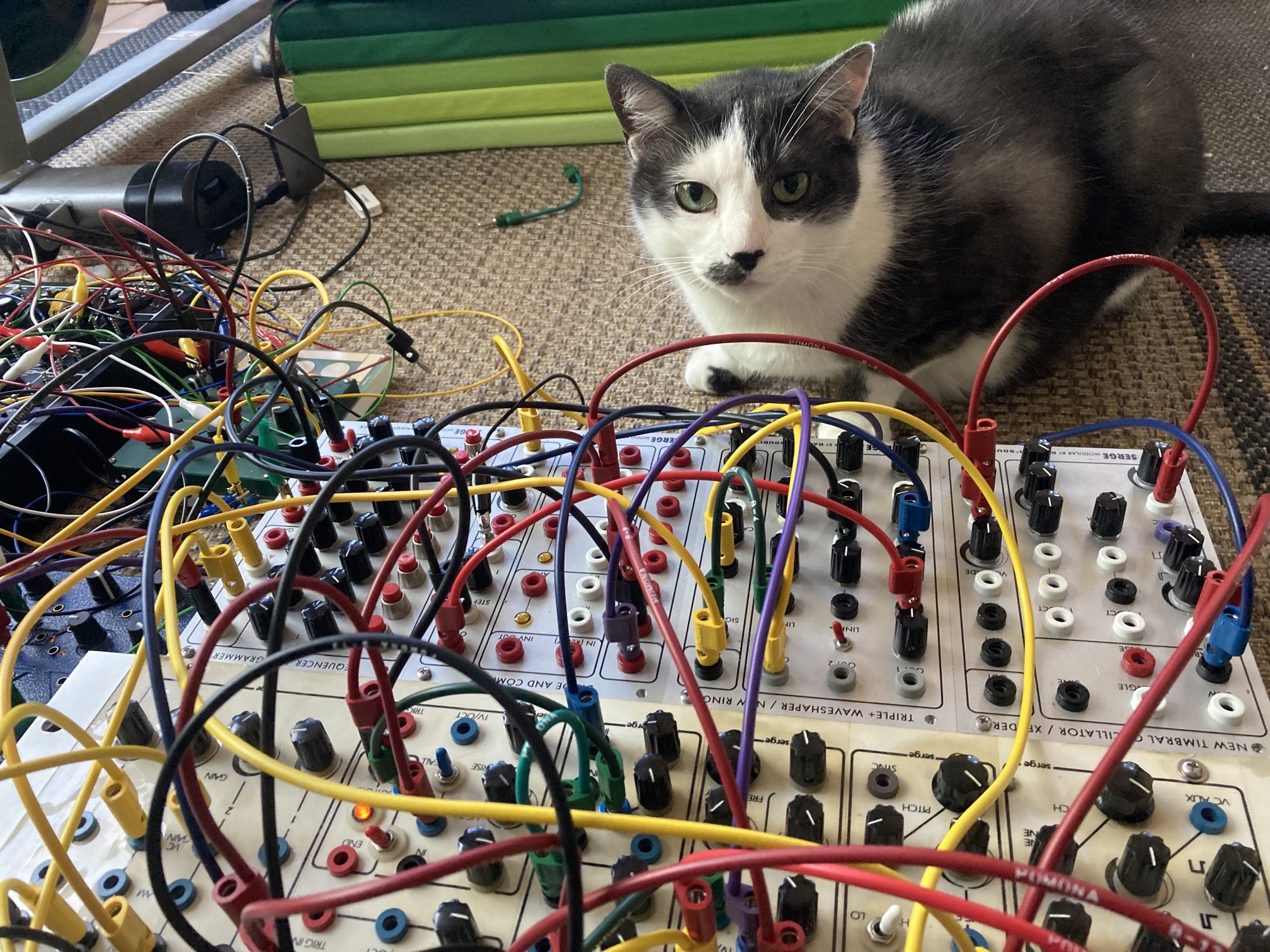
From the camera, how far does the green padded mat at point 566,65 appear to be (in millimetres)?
1729

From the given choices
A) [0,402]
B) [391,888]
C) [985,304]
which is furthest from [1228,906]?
[0,402]

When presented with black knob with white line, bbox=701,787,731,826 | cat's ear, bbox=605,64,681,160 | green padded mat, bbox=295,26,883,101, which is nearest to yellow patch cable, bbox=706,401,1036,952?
black knob with white line, bbox=701,787,731,826

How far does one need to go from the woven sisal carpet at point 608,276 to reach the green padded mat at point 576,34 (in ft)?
0.69

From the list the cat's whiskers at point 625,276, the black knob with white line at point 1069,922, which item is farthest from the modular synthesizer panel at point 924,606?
the cat's whiskers at point 625,276

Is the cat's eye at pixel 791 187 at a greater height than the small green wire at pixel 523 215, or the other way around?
the cat's eye at pixel 791 187

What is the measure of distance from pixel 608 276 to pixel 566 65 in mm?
602

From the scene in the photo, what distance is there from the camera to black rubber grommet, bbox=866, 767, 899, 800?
52cm

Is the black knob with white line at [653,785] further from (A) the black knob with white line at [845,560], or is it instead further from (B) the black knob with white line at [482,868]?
(A) the black knob with white line at [845,560]

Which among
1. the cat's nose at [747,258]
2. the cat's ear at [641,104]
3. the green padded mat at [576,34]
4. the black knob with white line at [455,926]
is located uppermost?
the cat's ear at [641,104]

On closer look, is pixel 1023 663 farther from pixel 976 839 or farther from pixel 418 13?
pixel 418 13

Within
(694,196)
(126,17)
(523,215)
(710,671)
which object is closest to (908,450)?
(710,671)

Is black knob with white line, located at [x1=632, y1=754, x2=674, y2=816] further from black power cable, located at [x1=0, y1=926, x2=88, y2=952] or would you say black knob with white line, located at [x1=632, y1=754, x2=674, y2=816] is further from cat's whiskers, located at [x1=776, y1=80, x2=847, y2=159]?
cat's whiskers, located at [x1=776, y1=80, x2=847, y2=159]

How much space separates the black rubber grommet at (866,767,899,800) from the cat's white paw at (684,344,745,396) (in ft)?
2.54

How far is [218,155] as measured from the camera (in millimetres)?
2008
